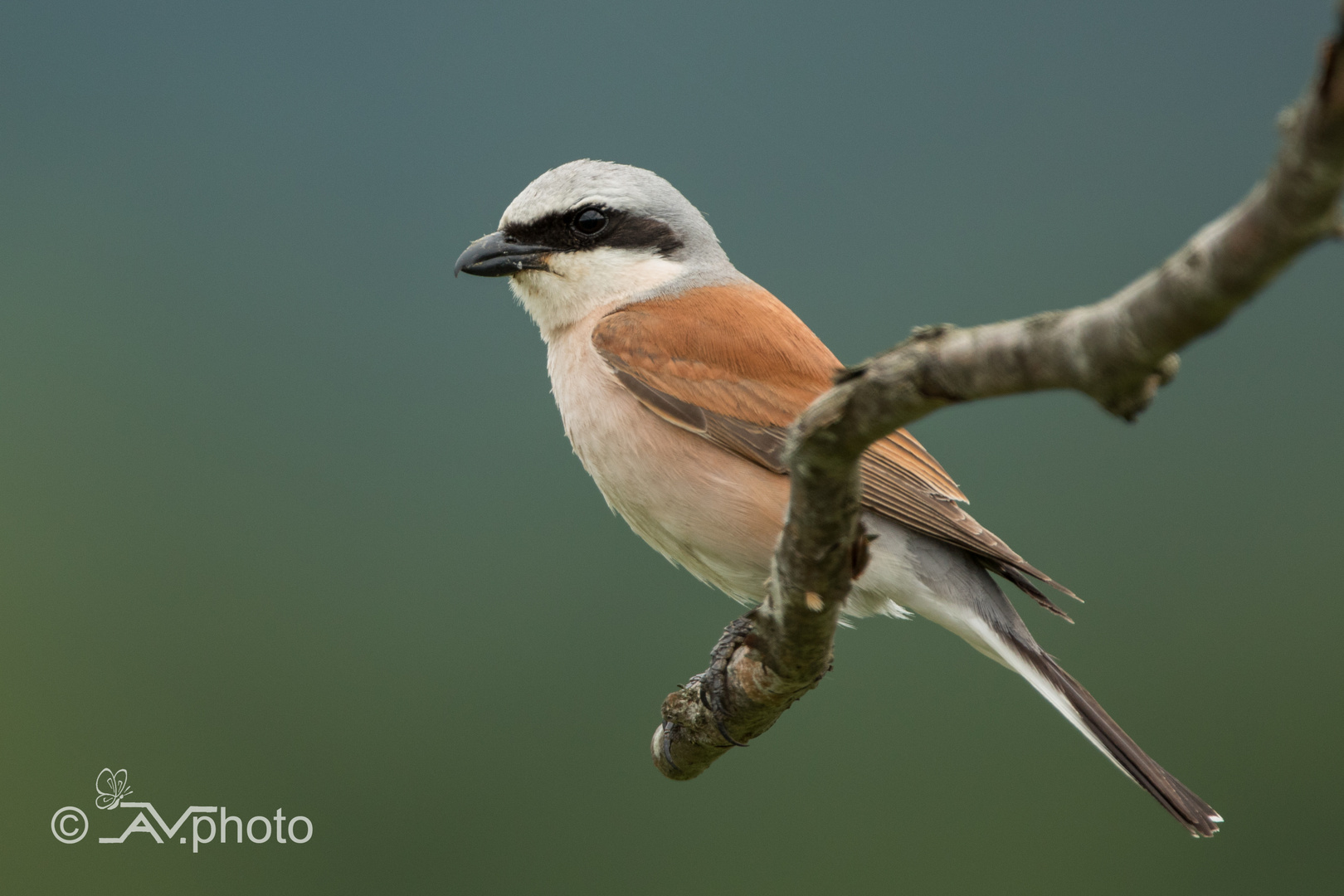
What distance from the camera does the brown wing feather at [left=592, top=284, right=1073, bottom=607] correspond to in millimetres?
2305

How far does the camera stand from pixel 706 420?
2486 millimetres

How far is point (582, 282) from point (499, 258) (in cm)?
23

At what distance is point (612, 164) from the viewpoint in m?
2.94

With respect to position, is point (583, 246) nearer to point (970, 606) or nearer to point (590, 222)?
point (590, 222)

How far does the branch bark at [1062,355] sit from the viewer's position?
0.73 meters

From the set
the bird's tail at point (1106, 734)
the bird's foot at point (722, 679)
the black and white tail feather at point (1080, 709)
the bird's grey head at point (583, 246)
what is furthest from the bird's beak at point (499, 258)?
the bird's tail at point (1106, 734)

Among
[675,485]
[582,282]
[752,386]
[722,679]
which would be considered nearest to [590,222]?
[582,282]

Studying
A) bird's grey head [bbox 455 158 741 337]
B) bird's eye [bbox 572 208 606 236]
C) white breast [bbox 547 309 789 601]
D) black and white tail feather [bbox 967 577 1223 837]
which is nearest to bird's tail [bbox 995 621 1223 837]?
black and white tail feather [bbox 967 577 1223 837]

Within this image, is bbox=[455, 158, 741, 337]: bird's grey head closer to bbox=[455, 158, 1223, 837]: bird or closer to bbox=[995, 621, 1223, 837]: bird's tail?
bbox=[455, 158, 1223, 837]: bird

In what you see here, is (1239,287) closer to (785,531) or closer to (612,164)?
(785,531)

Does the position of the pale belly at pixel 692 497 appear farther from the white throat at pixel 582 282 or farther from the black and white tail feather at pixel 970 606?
the white throat at pixel 582 282

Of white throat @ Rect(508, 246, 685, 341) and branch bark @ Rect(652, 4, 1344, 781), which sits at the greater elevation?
white throat @ Rect(508, 246, 685, 341)

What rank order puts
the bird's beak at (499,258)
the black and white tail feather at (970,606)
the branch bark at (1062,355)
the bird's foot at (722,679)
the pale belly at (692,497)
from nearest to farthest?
1. the branch bark at (1062,355)
2. the bird's foot at (722,679)
3. the black and white tail feather at (970,606)
4. the pale belly at (692,497)
5. the bird's beak at (499,258)

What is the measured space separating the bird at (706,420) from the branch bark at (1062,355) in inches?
27.5
